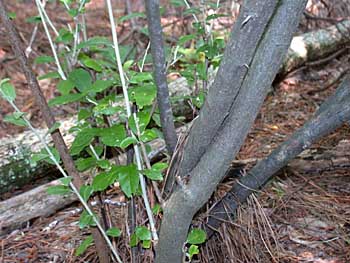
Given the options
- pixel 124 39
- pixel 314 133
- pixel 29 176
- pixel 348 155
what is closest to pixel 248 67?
pixel 314 133

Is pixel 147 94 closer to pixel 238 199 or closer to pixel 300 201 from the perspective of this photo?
pixel 238 199

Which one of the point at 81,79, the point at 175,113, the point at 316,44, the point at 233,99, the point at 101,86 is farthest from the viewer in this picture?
the point at 316,44

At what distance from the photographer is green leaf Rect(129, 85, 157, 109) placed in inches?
54.3

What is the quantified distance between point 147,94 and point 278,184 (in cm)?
100

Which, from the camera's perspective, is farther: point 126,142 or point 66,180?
point 66,180

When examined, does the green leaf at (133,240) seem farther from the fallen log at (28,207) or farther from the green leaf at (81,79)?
the fallen log at (28,207)

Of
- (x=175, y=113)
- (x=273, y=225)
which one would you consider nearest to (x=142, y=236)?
(x=273, y=225)

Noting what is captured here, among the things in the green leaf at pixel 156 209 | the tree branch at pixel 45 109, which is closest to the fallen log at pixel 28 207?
the tree branch at pixel 45 109

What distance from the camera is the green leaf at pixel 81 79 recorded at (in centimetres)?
171

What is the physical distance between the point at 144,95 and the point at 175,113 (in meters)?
1.63

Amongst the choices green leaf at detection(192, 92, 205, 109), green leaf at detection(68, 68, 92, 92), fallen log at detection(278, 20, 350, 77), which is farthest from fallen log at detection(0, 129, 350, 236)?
fallen log at detection(278, 20, 350, 77)

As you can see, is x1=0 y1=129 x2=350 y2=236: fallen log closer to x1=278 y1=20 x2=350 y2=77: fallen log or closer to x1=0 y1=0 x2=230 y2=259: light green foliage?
x1=0 y1=0 x2=230 y2=259: light green foliage

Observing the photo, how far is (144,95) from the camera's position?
1.42 metres

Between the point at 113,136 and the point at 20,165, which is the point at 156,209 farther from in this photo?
the point at 20,165
